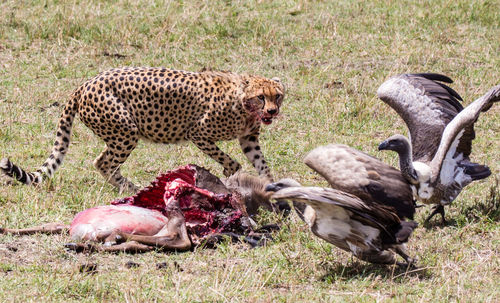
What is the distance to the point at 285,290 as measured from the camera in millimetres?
4984

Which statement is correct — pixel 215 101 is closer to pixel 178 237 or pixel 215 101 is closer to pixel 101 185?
pixel 101 185

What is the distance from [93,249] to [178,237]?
55cm

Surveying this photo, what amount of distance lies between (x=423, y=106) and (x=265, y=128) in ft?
6.92

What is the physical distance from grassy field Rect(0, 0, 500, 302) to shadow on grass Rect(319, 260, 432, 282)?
0.02 m

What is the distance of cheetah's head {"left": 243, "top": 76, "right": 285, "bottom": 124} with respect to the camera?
7211 millimetres

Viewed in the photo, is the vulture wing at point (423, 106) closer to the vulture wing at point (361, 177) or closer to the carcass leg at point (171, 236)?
the vulture wing at point (361, 177)

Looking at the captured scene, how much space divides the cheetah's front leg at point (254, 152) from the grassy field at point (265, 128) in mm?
171

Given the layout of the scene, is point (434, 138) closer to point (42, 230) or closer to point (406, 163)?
point (406, 163)

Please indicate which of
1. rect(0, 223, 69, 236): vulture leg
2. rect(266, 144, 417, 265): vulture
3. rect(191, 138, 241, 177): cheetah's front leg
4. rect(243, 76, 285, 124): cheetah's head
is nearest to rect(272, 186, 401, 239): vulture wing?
rect(266, 144, 417, 265): vulture

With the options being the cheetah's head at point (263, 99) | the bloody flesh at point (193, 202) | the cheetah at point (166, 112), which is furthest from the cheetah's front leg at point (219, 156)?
the bloody flesh at point (193, 202)

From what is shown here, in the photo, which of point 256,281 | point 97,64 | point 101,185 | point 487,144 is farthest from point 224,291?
point 97,64

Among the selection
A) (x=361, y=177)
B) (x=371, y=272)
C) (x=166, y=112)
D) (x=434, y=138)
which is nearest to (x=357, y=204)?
(x=371, y=272)

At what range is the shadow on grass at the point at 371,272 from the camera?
16.6 feet

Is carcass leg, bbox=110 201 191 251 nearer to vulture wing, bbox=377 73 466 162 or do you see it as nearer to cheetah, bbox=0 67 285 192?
cheetah, bbox=0 67 285 192
